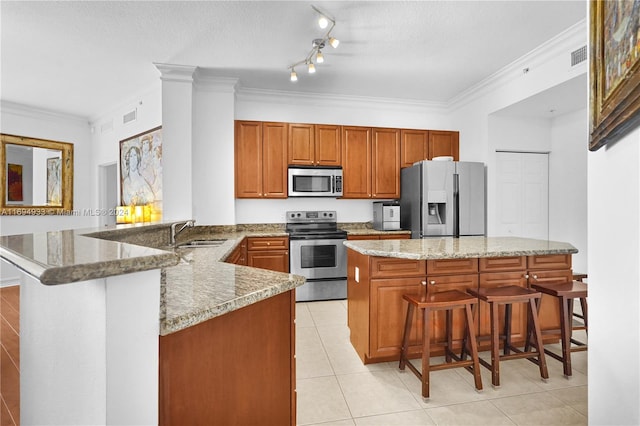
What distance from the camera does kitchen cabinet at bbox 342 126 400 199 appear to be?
4591 millimetres

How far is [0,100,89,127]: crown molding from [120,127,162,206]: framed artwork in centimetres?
145

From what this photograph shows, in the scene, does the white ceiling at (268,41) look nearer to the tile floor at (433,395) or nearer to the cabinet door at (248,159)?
the cabinet door at (248,159)

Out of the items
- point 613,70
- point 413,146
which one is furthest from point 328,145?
point 613,70

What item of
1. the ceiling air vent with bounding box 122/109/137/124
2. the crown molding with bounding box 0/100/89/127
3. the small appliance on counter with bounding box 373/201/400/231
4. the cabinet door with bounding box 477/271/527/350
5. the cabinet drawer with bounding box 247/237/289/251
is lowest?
the cabinet door with bounding box 477/271/527/350

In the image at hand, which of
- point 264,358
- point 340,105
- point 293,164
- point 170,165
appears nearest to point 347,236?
point 293,164

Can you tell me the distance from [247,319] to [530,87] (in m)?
3.95

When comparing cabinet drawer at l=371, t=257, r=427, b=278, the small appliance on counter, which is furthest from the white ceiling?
cabinet drawer at l=371, t=257, r=427, b=278

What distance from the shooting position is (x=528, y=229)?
14.7 ft

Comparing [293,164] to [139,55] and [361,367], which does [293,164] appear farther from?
[361,367]

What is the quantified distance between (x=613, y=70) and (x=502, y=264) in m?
1.86

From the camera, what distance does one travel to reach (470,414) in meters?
1.81

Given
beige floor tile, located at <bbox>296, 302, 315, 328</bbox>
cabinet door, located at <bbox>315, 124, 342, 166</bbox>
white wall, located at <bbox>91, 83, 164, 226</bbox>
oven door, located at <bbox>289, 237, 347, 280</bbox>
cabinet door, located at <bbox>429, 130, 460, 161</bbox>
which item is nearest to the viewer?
beige floor tile, located at <bbox>296, 302, 315, 328</bbox>

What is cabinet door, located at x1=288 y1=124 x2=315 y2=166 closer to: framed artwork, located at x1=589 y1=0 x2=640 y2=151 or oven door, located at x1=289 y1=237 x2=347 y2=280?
oven door, located at x1=289 y1=237 x2=347 y2=280

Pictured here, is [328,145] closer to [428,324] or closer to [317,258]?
[317,258]
